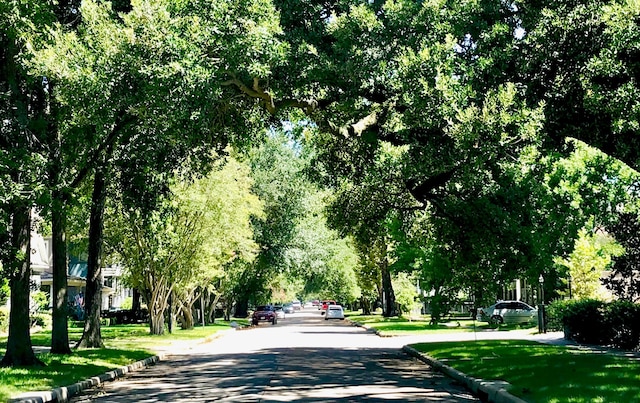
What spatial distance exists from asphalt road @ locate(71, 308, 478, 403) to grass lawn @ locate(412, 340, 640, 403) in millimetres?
895

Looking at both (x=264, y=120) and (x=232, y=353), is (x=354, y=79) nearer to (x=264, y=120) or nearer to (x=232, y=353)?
(x=264, y=120)

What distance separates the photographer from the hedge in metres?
22.2

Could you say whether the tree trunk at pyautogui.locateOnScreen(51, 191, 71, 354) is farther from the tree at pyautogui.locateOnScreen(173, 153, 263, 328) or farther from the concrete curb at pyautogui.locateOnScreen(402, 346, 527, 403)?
the concrete curb at pyautogui.locateOnScreen(402, 346, 527, 403)

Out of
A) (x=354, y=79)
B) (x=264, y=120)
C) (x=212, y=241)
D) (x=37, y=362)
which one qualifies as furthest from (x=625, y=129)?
(x=212, y=241)

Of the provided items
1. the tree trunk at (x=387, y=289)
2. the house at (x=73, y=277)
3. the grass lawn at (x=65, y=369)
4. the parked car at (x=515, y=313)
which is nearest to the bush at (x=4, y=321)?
the house at (x=73, y=277)

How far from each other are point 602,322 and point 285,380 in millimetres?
12443

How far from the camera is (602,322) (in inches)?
944

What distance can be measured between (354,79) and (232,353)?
Result: 13.2 meters

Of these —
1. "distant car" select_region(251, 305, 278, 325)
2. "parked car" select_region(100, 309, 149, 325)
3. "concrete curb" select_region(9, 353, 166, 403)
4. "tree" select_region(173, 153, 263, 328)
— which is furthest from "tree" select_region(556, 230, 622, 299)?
"parked car" select_region(100, 309, 149, 325)

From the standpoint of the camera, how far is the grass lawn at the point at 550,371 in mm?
11555

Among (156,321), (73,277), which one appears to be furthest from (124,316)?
(156,321)

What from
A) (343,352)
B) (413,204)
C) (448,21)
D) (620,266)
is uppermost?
(448,21)

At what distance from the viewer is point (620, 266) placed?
2628 cm

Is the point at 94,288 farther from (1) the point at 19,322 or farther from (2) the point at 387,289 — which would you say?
(2) the point at 387,289
